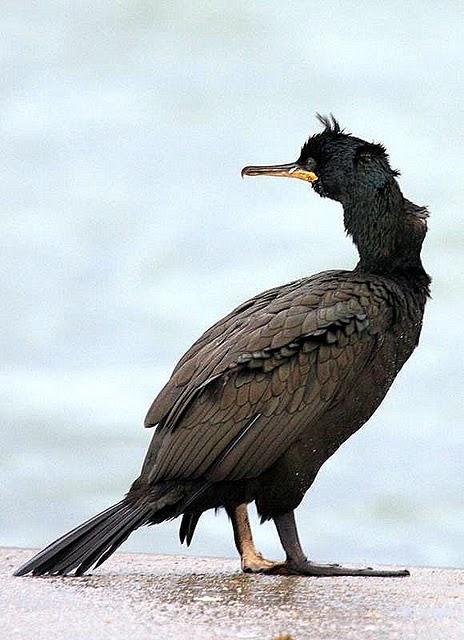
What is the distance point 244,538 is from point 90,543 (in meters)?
0.98

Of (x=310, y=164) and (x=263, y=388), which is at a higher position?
(x=310, y=164)

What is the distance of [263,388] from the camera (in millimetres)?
7273

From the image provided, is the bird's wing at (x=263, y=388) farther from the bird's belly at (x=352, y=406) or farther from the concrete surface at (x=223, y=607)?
the concrete surface at (x=223, y=607)

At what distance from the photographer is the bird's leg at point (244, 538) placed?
7.61 metres

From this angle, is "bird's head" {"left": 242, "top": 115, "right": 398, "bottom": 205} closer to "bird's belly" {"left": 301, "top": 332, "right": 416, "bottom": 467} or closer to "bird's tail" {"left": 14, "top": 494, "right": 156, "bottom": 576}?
Result: "bird's belly" {"left": 301, "top": 332, "right": 416, "bottom": 467}

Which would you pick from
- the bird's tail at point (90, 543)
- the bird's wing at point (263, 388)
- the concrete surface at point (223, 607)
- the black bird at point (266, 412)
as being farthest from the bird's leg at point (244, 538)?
the bird's tail at point (90, 543)

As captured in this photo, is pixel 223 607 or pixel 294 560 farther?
pixel 294 560

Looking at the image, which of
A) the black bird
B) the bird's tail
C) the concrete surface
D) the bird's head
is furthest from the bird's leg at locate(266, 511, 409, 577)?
the bird's head

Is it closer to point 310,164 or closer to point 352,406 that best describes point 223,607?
point 352,406

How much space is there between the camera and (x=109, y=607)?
6.08m

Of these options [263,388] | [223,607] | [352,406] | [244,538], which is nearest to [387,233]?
[352,406]

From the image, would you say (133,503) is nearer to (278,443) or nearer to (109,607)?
(278,443)

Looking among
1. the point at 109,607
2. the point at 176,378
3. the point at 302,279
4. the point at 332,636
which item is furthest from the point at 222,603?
the point at 302,279

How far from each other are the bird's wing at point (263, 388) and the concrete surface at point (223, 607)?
696 millimetres
